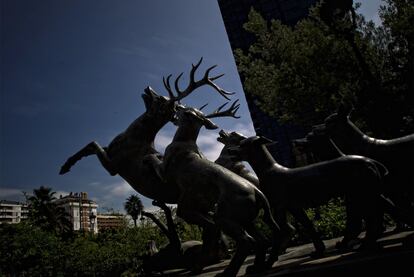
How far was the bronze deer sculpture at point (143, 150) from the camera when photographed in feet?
19.0

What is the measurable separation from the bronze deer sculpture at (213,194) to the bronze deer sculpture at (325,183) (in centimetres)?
27

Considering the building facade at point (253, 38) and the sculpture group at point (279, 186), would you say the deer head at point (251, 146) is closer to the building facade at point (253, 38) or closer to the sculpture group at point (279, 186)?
the sculpture group at point (279, 186)

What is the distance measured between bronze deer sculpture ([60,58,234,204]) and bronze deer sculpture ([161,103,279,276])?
1.38 meters

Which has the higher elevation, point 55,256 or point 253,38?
point 253,38

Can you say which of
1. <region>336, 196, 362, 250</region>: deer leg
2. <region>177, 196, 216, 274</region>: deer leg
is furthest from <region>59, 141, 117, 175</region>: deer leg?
<region>336, 196, 362, 250</region>: deer leg

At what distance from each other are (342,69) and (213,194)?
34.8 ft

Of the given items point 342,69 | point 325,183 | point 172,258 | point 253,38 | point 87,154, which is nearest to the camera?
point 325,183

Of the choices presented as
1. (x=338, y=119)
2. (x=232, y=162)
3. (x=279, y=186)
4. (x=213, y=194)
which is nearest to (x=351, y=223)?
(x=279, y=186)

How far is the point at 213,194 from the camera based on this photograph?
393cm

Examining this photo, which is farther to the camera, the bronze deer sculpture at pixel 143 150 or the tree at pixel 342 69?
the tree at pixel 342 69

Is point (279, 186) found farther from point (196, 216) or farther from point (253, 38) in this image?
point (253, 38)

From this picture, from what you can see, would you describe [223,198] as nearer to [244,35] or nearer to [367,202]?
[367,202]

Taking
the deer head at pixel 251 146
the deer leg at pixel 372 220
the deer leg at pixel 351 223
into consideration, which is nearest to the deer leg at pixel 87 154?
the deer head at pixel 251 146

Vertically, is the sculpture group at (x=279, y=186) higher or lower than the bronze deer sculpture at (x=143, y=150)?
lower
